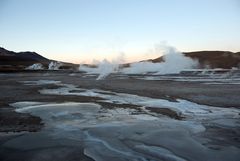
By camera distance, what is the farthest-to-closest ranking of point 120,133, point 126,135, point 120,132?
point 120,132
point 120,133
point 126,135

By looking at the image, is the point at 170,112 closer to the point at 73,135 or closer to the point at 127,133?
the point at 127,133

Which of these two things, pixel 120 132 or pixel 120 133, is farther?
pixel 120 132

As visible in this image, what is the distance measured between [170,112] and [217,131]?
11.0ft

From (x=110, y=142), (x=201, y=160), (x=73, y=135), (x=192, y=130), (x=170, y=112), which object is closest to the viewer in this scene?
(x=201, y=160)

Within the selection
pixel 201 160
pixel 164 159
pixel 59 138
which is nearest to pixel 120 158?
pixel 164 159

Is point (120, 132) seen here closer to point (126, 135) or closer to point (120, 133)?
point (120, 133)

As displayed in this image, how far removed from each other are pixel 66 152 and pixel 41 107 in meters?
6.76

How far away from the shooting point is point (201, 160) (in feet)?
20.3

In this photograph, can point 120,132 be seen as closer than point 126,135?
No

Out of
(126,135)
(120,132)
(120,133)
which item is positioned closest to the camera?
(126,135)

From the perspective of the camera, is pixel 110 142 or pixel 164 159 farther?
pixel 110 142

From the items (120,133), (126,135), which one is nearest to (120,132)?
(120,133)

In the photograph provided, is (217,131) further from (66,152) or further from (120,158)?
(66,152)

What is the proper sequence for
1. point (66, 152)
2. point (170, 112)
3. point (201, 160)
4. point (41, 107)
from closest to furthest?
1. point (201, 160)
2. point (66, 152)
3. point (170, 112)
4. point (41, 107)
